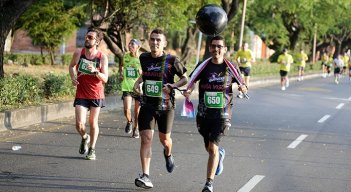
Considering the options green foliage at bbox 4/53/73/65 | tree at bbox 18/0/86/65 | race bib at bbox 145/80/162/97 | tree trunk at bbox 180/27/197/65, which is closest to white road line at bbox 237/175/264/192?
race bib at bbox 145/80/162/97

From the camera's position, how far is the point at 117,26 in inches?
923

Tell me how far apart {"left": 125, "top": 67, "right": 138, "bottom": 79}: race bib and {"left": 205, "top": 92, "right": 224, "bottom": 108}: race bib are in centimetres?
453

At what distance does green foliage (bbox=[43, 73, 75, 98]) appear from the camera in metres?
15.1

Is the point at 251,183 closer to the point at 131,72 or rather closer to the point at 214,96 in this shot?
the point at 214,96

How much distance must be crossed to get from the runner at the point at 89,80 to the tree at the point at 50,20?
55.3 feet

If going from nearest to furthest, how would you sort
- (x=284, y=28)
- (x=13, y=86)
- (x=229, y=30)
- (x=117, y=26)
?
(x=13, y=86) < (x=117, y=26) < (x=229, y=30) < (x=284, y=28)

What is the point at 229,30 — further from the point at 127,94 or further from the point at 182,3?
the point at 127,94

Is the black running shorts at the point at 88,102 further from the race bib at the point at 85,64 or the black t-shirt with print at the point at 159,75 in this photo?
the black t-shirt with print at the point at 159,75

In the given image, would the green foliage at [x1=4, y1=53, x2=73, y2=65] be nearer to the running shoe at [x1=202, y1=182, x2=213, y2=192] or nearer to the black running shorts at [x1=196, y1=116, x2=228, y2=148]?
the black running shorts at [x1=196, y1=116, x2=228, y2=148]

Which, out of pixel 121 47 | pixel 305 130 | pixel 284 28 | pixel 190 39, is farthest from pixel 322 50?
pixel 305 130

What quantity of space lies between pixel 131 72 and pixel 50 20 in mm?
16591

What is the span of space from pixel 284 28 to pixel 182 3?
27.6 meters

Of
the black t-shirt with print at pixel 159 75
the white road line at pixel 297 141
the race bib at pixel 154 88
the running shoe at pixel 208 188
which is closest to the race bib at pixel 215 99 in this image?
the black t-shirt with print at pixel 159 75

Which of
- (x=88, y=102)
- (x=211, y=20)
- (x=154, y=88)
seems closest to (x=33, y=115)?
(x=88, y=102)
